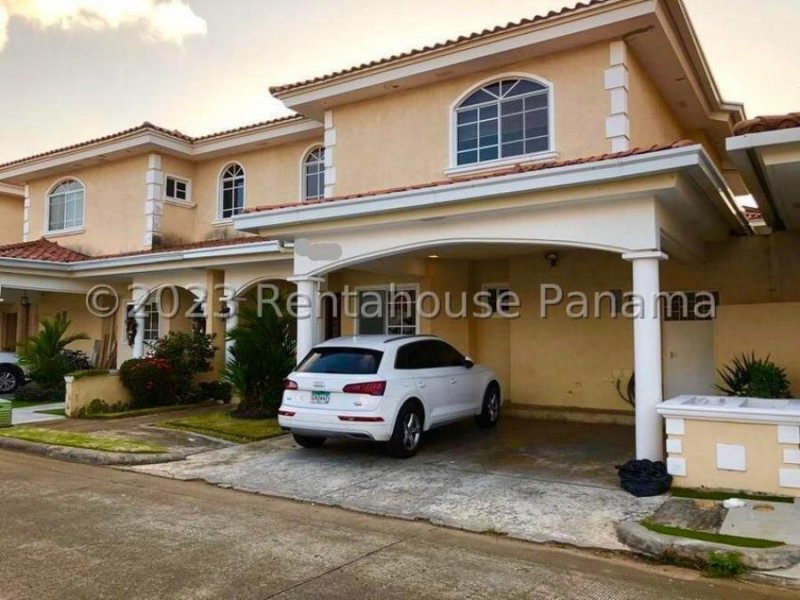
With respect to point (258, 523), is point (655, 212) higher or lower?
higher

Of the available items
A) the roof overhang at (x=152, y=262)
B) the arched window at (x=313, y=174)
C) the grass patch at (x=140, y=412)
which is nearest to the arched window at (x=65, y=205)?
the roof overhang at (x=152, y=262)

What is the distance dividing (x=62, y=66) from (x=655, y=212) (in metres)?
14.4

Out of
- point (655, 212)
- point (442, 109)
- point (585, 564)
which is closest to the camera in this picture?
point (585, 564)

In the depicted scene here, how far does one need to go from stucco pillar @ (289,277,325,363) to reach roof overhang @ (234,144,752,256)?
0.82 m

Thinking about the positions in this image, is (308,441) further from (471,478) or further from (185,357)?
(185,357)

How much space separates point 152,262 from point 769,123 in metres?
13.6

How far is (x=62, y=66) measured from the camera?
15.2m

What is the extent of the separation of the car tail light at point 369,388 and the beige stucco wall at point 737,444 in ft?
11.6

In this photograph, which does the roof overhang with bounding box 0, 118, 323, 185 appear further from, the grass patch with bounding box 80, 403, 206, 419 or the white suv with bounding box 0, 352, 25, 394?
the grass patch with bounding box 80, 403, 206, 419

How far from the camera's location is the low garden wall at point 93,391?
12.6 metres

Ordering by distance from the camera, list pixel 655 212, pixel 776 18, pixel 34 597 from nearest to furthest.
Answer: pixel 34 597 → pixel 655 212 → pixel 776 18

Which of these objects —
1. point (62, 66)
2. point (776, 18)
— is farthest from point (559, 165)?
point (62, 66)

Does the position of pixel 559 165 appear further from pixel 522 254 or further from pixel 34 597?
pixel 34 597

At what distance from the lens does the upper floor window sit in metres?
17.7
